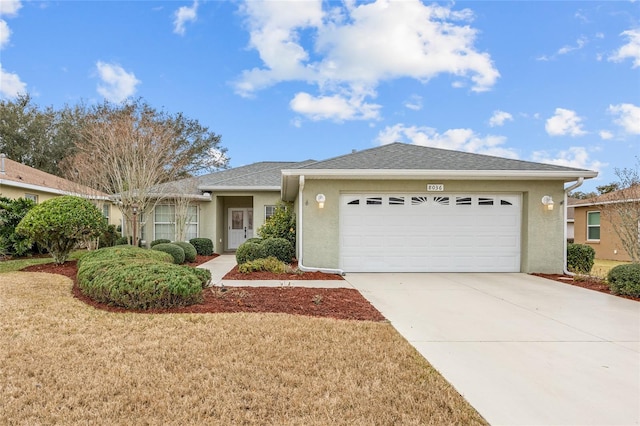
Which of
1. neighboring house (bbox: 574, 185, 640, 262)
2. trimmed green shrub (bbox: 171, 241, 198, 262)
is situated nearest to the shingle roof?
trimmed green shrub (bbox: 171, 241, 198, 262)

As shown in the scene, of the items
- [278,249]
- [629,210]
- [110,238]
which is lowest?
[278,249]

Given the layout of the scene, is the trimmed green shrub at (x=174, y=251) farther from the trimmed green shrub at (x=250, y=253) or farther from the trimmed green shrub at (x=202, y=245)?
the trimmed green shrub at (x=202, y=245)

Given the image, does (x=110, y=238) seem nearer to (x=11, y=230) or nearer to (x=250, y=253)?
(x=11, y=230)

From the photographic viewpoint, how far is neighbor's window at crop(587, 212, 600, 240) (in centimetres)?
1897

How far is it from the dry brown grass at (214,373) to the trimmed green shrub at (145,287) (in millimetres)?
473

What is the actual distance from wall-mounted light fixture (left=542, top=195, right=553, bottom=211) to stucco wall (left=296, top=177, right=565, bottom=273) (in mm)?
102

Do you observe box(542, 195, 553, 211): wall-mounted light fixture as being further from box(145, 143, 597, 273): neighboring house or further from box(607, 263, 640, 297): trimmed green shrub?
box(607, 263, 640, 297): trimmed green shrub

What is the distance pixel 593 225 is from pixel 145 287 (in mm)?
22214

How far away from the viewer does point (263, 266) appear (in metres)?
9.96

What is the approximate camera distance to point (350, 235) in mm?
10312

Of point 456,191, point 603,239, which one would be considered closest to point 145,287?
point 456,191

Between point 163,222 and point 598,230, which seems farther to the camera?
point 598,230

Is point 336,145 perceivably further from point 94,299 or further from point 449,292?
point 94,299

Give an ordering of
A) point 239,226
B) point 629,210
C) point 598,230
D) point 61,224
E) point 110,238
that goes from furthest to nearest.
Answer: point 598,230 < point 239,226 < point 110,238 < point 629,210 < point 61,224
